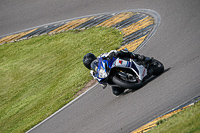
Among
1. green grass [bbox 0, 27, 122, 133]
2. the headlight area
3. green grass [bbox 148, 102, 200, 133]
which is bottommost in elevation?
green grass [bbox 148, 102, 200, 133]

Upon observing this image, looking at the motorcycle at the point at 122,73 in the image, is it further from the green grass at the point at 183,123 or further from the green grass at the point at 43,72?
the green grass at the point at 43,72

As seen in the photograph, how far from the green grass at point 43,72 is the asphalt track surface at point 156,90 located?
1179 mm

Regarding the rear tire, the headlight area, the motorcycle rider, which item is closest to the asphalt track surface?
the rear tire

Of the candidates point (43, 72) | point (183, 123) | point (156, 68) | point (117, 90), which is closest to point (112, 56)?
point (117, 90)

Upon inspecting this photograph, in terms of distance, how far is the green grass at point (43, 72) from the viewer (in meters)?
11.0

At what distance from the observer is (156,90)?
26.8ft

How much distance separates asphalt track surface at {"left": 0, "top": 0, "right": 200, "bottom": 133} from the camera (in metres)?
7.54

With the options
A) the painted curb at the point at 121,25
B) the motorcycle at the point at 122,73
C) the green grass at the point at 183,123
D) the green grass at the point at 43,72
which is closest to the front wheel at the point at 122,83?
the motorcycle at the point at 122,73

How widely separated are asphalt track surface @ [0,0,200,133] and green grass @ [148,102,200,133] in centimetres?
79

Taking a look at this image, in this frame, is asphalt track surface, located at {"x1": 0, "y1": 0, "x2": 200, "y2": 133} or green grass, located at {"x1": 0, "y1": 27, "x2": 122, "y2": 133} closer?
asphalt track surface, located at {"x1": 0, "y1": 0, "x2": 200, "y2": 133}

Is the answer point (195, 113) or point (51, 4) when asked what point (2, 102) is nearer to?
point (51, 4)

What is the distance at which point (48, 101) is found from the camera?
1130cm

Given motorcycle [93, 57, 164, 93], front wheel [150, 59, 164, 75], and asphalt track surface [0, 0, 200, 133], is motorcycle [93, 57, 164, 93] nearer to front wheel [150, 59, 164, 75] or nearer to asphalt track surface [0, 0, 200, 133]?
front wheel [150, 59, 164, 75]

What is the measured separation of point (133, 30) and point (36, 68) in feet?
16.0
